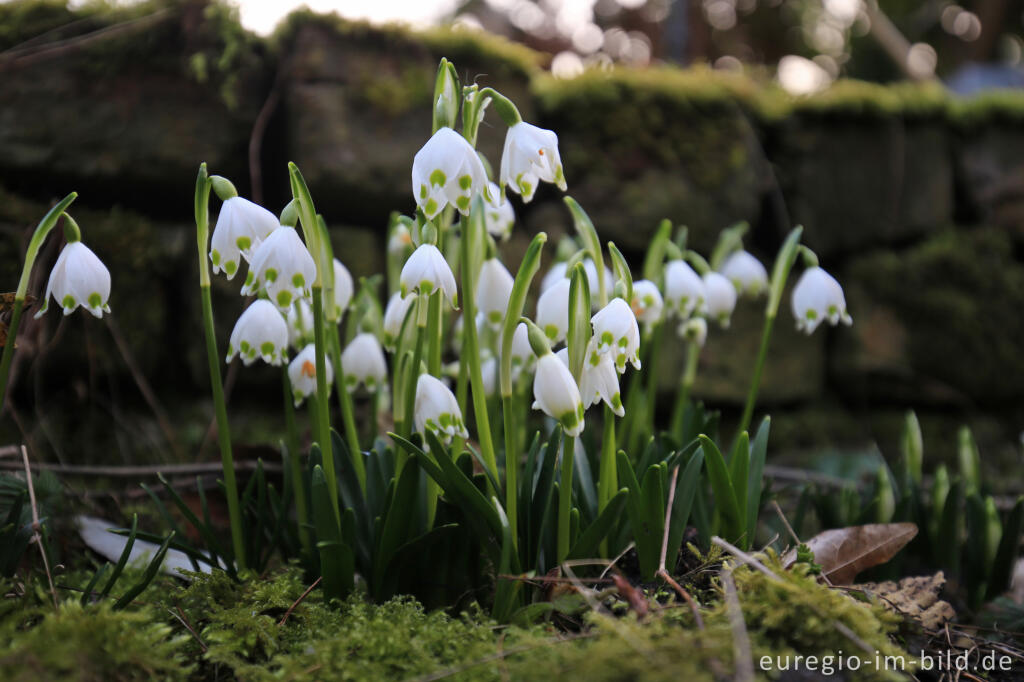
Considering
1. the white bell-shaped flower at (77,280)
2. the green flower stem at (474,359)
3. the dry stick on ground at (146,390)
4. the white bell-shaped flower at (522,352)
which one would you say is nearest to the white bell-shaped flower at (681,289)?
the white bell-shaped flower at (522,352)

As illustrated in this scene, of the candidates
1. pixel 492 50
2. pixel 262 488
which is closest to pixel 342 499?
pixel 262 488

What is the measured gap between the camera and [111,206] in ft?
5.86

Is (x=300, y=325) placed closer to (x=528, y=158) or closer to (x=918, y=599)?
(x=528, y=158)

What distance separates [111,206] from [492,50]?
108 centimetres

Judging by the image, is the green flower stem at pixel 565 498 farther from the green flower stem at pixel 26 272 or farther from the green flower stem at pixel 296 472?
the green flower stem at pixel 26 272

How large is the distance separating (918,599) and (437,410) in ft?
Result: 2.52

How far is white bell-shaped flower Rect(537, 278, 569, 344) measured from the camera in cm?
102

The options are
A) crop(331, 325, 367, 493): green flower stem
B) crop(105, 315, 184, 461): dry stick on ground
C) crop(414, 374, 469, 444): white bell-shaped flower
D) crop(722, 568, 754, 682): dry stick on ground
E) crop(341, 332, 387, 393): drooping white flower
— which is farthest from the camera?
crop(105, 315, 184, 461): dry stick on ground

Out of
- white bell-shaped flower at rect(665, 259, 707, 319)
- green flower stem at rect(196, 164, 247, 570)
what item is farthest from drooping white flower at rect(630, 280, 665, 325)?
green flower stem at rect(196, 164, 247, 570)

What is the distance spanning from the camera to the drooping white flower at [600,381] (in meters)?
0.89

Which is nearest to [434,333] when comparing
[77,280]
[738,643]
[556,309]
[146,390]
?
[556,309]

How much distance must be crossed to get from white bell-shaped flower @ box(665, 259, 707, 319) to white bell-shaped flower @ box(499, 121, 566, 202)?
1.42ft

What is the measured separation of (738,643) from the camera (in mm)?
641

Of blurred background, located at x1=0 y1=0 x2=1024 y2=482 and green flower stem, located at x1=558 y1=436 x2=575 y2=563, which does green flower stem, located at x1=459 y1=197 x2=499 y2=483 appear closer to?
green flower stem, located at x1=558 y1=436 x2=575 y2=563
